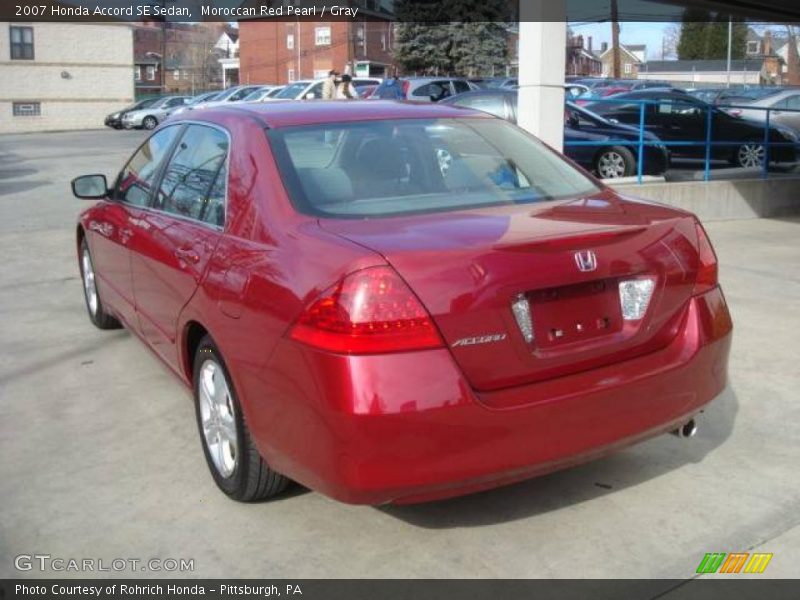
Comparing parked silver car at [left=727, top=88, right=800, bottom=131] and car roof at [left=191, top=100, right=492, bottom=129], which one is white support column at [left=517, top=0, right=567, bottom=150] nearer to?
car roof at [left=191, top=100, right=492, bottom=129]

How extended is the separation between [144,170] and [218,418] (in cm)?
191

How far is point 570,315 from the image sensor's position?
3127mm

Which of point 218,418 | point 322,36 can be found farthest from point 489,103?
point 322,36

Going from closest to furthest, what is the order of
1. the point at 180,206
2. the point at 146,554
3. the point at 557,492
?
the point at 146,554 → the point at 557,492 → the point at 180,206

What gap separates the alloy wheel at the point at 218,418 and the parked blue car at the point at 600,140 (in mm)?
9738

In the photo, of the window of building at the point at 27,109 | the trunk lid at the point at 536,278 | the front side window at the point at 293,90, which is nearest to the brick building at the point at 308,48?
the window of building at the point at 27,109

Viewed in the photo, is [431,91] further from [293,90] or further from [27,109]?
[27,109]

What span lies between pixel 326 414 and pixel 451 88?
21063 mm

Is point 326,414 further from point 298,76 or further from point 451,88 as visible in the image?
point 298,76

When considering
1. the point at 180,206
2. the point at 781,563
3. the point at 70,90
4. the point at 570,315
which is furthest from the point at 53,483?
the point at 70,90

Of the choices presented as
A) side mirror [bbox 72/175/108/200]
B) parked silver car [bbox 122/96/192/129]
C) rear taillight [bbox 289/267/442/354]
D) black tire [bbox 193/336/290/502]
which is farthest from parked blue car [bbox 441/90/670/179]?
parked silver car [bbox 122/96/192/129]

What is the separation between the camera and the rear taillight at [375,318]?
2.86 metres

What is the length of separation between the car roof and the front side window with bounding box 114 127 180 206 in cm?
39

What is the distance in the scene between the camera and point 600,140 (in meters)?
13.0
